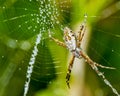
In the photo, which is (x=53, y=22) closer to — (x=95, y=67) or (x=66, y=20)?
(x=66, y=20)

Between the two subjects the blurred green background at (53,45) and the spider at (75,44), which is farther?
the blurred green background at (53,45)

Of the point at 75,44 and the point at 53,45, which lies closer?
the point at 75,44

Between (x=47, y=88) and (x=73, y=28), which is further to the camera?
(x=47, y=88)

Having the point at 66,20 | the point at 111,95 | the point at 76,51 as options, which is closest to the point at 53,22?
the point at 66,20

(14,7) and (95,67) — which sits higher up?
(14,7)

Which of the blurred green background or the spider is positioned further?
the blurred green background

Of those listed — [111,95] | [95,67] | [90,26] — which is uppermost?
[90,26]
